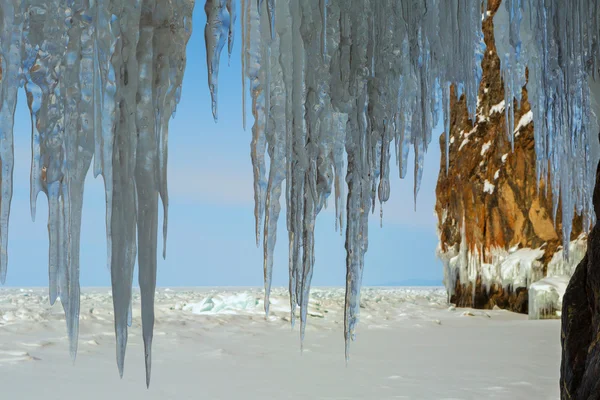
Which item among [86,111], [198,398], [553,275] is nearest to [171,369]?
[198,398]

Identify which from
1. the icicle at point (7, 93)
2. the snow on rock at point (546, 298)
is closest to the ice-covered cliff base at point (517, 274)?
the snow on rock at point (546, 298)

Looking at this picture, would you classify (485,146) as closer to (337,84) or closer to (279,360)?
(279,360)

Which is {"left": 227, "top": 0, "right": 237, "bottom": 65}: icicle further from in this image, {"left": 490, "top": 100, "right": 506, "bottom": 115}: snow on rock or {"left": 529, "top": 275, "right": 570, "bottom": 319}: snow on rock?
{"left": 490, "top": 100, "right": 506, "bottom": 115}: snow on rock

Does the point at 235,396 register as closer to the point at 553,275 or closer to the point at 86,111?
the point at 86,111

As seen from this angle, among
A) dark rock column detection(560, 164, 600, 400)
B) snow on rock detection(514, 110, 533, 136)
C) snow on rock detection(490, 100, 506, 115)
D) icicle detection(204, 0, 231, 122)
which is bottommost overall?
dark rock column detection(560, 164, 600, 400)

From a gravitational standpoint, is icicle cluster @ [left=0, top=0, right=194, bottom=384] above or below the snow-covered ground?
above

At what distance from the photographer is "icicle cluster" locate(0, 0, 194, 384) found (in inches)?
63.1

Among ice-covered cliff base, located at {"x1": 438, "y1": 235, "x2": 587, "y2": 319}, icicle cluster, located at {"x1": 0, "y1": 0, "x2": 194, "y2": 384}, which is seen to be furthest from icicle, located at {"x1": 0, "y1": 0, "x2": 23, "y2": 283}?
ice-covered cliff base, located at {"x1": 438, "y1": 235, "x2": 587, "y2": 319}

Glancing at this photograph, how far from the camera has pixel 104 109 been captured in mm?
1620

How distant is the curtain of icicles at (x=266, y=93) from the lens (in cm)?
162

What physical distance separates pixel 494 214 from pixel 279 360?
665cm

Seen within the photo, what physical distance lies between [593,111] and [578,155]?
1.21 feet

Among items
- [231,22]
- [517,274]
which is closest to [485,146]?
[517,274]

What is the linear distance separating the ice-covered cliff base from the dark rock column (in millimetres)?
5781
